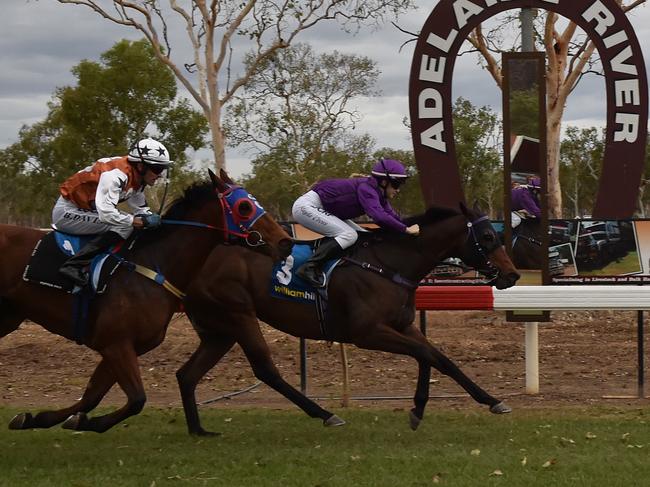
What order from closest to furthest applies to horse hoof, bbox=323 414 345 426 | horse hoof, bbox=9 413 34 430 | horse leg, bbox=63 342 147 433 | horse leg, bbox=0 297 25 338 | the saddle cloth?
1. horse leg, bbox=63 342 147 433
2. the saddle cloth
3. horse hoof, bbox=9 413 34 430
4. horse leg, bbox=0 297 25 338
5. horse hoof, bbox=323 414 345 426

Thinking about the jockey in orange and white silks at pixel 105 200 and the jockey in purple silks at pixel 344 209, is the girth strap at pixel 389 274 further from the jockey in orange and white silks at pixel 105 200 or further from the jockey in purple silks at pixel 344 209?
the jockey in orange and white silks at pixel 105 200

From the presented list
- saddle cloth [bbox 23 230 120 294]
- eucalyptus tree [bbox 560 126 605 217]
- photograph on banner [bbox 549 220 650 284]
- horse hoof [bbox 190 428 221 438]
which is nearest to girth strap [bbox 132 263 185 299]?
saddle cloth [bbox 23 230 120 294]

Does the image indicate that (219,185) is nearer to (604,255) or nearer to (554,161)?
(604,255)

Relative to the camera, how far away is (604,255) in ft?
34.9

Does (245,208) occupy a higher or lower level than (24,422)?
higher

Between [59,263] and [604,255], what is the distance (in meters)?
5.65

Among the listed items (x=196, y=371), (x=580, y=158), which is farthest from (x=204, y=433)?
(x=580, y=158)

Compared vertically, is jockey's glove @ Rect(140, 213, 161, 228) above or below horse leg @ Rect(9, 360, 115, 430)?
above

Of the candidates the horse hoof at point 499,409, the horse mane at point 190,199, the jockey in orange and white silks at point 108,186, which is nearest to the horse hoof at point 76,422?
the jockey in orange and white silks at point 108,186

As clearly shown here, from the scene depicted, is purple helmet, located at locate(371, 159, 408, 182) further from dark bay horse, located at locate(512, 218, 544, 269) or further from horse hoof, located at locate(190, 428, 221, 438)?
dark bay horse, located at locate(512, 218, 544, 269)

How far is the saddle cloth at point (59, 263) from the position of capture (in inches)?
291

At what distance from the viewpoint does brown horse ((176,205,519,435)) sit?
8445mm

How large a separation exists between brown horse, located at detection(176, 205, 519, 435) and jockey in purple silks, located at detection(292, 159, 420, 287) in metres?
0.16

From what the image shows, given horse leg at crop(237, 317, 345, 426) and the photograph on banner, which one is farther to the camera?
the photograph on banner
